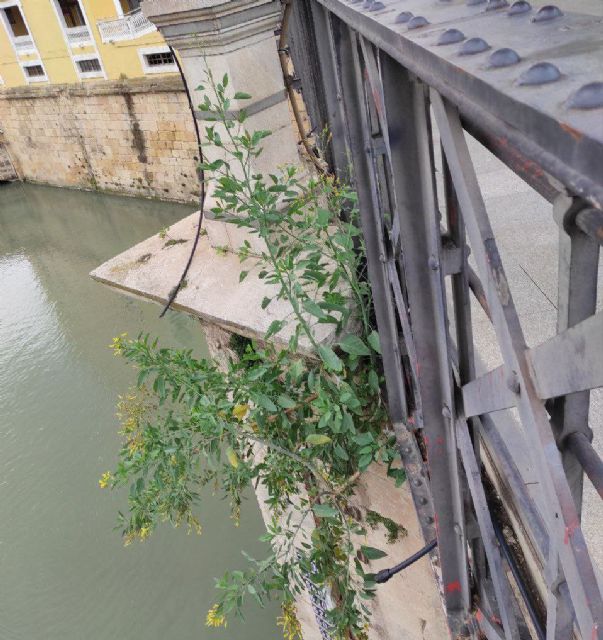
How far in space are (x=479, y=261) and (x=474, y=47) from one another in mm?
249

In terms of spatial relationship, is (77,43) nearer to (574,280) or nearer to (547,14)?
(547,14)

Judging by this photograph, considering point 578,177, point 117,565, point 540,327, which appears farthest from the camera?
point 117,565

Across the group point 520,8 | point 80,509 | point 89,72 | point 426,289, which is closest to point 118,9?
point 89,72

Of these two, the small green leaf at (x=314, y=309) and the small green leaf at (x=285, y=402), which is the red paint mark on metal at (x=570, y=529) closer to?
the small green leaf at (x=314, y=309)

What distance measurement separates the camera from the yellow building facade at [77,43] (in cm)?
1259

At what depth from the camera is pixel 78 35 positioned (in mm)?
14297

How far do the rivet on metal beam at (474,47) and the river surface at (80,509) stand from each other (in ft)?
17.8

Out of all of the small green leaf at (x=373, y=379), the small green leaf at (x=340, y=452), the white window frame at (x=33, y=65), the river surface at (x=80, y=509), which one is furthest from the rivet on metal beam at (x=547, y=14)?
the white window frame at (x=33, y=65)

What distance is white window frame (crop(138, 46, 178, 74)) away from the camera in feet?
40.0

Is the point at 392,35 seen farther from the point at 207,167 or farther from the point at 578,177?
the point at 207,167

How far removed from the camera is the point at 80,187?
1664 cm

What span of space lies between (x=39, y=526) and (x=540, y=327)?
6.30 meters

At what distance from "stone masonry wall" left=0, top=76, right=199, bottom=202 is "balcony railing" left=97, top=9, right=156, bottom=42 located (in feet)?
2.99

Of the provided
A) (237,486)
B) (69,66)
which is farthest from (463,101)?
(69,66)
